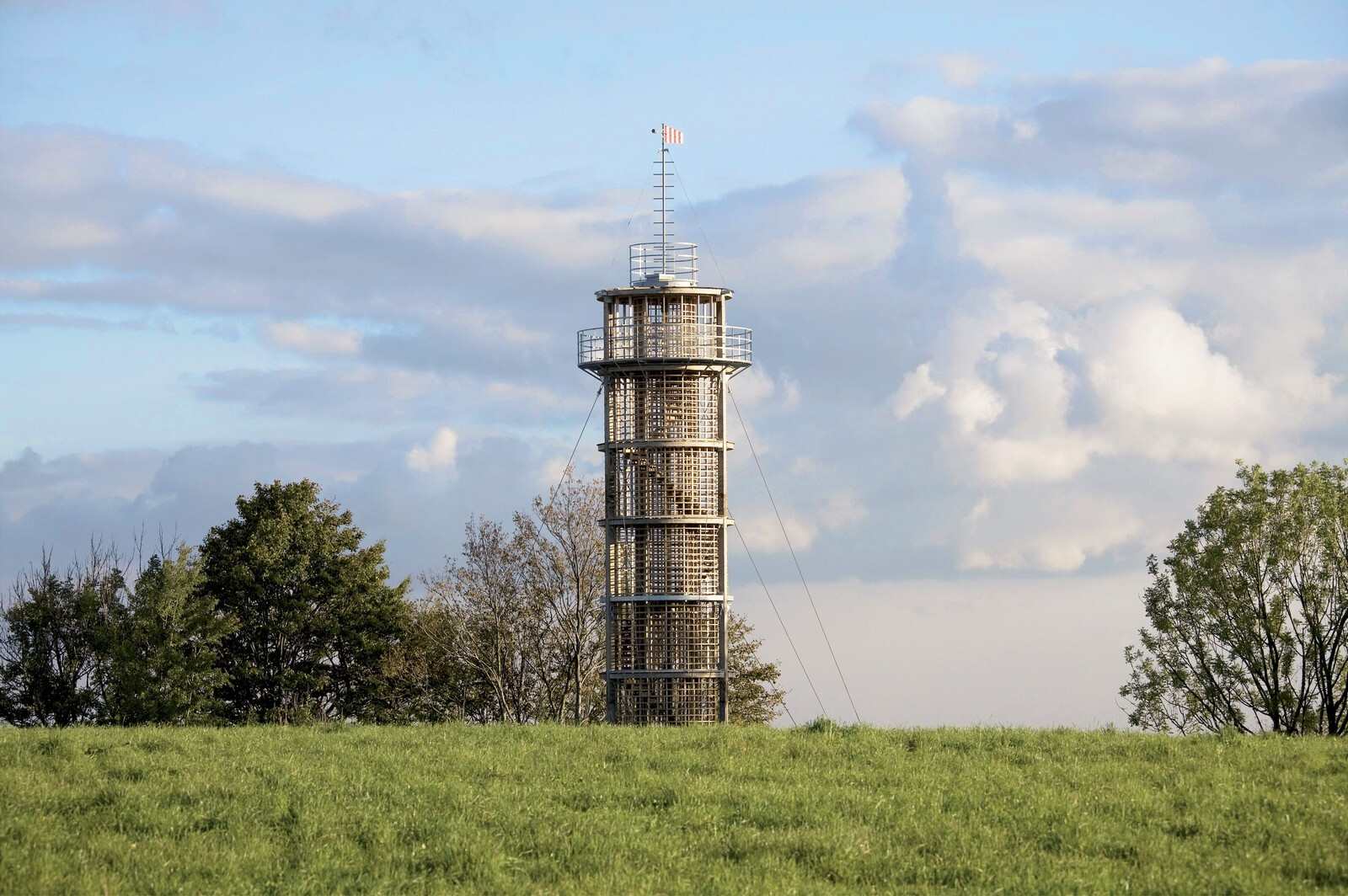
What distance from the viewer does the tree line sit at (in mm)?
52406

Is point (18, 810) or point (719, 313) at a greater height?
point (719, 313)

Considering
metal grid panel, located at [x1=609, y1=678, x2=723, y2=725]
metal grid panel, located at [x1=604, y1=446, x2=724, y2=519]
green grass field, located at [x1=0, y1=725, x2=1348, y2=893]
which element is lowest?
green grass field, located at [x1=0, y1=725, x2=1348, y2=893]

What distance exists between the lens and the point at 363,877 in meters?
15.6

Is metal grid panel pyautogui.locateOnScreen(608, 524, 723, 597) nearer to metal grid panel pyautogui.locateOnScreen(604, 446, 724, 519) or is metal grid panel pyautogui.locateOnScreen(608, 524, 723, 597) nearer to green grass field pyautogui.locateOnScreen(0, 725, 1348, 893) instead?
metal grid panel pyautogui.locateOnScreen(604, 446, 724, 519)

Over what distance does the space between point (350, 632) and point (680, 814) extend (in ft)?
122

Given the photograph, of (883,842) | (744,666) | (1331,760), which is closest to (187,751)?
(883,842)

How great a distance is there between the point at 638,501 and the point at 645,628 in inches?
150

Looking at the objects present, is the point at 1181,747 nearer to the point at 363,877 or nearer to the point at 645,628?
the point at 363,877

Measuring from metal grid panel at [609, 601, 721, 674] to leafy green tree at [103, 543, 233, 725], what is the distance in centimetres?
1493

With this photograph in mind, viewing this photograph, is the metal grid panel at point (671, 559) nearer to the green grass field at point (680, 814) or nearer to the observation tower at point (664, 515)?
the observation tower at point (664, 515)

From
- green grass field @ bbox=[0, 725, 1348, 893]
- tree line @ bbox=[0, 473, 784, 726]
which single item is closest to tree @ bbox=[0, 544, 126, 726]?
tree line @ bbox=[0, 473, 784, 726]

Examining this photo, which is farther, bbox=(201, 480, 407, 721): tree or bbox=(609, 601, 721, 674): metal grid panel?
bbox=(201, 480, 407, 721): tree

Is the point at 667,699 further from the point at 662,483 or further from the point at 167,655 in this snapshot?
the point at 167,655

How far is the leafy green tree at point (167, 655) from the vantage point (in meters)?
47.7
